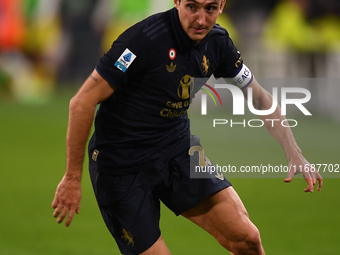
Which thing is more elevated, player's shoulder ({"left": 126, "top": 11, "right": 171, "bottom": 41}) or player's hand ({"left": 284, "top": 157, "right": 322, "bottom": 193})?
player's shoulder ({"left": 126, "top": 11, "right": 171, "bottom": 41})

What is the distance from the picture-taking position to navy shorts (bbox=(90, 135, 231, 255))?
2.86m

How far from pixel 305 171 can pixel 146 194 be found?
0.98 m

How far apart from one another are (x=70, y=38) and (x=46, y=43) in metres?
0.60

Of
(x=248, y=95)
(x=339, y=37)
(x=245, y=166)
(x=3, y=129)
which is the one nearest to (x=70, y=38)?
(x=3, y=129)

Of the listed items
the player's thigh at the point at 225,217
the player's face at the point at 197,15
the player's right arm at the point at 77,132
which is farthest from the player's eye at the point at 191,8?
the player's thigh at the point at 225,217

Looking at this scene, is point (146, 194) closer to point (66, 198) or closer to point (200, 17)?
point (66, 198)

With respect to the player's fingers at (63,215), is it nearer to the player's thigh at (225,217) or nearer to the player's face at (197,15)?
the player's thigh at (225,217)

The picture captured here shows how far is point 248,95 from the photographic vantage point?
10.8 ft

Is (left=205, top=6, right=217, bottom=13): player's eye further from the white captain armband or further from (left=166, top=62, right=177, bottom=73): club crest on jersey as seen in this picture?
the white captain armband

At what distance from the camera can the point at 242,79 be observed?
10.6 ft

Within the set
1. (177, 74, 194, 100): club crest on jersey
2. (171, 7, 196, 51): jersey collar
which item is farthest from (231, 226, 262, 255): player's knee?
(171, 7, 196, 51): jersey collar

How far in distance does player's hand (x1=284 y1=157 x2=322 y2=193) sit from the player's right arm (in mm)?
1240

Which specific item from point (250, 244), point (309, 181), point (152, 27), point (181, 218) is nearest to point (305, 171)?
point (309, 181)

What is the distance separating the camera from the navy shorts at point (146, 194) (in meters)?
2.86
